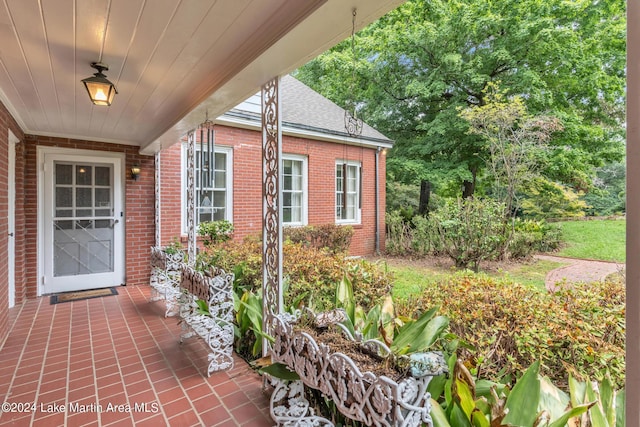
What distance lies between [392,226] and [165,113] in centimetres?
655

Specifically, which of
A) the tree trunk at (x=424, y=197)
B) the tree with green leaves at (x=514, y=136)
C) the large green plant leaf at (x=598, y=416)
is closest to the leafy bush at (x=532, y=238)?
the tree with green leaves at (x=514, y=136)

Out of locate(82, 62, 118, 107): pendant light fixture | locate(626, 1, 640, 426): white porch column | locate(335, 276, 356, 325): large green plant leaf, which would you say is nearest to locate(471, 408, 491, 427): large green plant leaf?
locate(626, 1, 640, 426): white porch column

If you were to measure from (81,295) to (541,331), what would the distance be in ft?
19.2

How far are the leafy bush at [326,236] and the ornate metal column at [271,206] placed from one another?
171 inches

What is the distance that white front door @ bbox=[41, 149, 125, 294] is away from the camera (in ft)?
16.2

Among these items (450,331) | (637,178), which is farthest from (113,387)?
(637,178)

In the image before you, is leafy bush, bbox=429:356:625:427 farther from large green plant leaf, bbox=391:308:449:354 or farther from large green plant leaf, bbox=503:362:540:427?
large green plant leaf, bbox=391:308:449:354

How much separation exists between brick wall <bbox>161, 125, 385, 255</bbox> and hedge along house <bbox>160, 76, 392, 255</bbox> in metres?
0.02

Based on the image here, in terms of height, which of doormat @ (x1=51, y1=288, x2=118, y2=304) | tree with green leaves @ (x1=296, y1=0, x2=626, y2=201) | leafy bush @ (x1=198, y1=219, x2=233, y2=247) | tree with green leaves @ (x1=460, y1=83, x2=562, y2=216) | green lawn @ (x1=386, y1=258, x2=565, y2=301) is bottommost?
doormat @ (x1=51, y1=288, x2=118, y2=304)

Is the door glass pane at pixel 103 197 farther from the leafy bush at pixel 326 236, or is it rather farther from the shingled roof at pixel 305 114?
the leafy bush at pixel 326 236

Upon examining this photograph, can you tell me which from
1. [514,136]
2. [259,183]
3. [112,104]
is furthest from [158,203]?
[514,136]

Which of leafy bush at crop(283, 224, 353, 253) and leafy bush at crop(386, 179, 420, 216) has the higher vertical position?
leafy bush at crop(386, 179, 420, 216)

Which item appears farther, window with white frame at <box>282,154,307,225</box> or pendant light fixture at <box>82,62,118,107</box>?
window with white frame at <box>282,154,307,225</box>

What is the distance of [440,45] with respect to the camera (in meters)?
10.1
